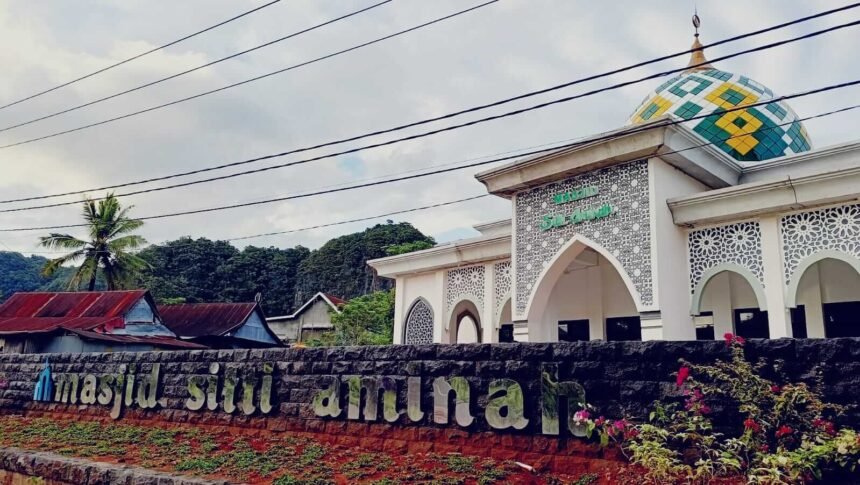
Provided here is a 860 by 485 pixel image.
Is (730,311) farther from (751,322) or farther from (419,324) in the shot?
(419,324)

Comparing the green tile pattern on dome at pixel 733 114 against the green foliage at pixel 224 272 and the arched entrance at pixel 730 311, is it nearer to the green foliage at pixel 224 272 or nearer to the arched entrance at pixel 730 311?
the arched entrance at pixel 730 311

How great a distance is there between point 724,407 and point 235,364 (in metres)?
5.60

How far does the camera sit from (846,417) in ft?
13.1

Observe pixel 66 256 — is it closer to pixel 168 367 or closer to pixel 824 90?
pixel 168 367

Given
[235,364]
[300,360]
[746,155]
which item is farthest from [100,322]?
[746,155]

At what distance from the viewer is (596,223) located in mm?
9359

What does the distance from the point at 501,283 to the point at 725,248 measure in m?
4.40

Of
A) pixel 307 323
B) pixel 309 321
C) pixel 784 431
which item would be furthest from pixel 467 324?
pixel 307 323

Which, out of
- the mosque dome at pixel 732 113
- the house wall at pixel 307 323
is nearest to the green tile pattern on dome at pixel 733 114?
the mosque dome at pixel 732 113

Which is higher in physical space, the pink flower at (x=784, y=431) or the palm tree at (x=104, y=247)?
the palm tree at (x=104, y=247)

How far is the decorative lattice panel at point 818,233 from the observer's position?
7.80 meters

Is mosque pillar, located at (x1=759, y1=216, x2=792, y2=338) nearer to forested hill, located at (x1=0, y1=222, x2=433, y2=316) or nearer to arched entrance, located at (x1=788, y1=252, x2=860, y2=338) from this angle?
arched entrance, located at (x1=788, y1=252, x2=860, y2=338)

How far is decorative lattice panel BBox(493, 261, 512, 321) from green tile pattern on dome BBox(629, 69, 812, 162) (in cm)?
371

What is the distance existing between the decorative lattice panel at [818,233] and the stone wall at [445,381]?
14.5ft
